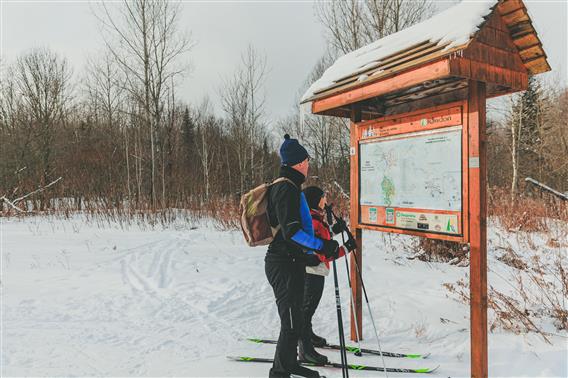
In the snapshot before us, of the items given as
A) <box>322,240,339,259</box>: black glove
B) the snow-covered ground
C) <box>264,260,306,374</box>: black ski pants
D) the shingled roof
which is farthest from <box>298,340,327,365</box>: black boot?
the shingled roof

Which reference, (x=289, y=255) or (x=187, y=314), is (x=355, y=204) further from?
(x=187, y=314)

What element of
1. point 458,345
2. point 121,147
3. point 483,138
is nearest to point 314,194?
point 483,138

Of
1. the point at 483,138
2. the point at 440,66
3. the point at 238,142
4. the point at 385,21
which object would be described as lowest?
the point at 483,138

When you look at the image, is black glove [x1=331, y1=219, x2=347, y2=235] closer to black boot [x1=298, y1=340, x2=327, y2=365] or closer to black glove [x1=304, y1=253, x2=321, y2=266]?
black glove [x1=304, y1=253, x2=321, y2=266]

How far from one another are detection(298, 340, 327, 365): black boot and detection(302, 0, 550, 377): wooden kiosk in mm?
730

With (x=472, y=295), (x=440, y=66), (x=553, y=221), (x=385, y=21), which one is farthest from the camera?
(x=385, y=21)

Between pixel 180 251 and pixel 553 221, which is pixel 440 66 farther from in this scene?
pixel 553 221

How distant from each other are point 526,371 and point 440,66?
262 centimetres

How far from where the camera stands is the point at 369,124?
377 centimetres

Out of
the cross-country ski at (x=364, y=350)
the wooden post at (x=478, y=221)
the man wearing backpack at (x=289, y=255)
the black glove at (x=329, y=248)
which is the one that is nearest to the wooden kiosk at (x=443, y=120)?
the wooden post at (x=478, y=221)

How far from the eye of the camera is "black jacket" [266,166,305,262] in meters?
2.58

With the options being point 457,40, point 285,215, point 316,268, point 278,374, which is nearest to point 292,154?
point 285,215

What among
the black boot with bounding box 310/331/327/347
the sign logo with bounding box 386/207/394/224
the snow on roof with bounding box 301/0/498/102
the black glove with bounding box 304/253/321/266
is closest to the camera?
the snow on roof with bounding box 301/0/498/102

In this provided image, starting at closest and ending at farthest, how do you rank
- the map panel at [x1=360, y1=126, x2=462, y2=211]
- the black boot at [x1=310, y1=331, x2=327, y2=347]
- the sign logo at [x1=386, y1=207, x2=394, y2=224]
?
the map panel at [x1=360, y1=126, x2=462, y2=211], the sign logo at [x1=386, y1=207, x2=394, y2=224], the black boot at [x1=310, y1=331, x2=327, y2=347]
